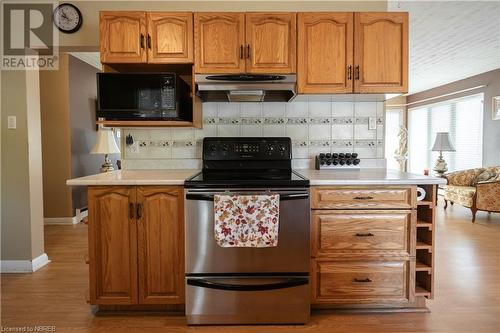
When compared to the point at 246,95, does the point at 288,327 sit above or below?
below

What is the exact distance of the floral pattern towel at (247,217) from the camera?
6.22 feet

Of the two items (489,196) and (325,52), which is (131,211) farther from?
(489,196)

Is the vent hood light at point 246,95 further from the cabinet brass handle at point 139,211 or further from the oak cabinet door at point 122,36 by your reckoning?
the cabinet brass handle at point 139,211

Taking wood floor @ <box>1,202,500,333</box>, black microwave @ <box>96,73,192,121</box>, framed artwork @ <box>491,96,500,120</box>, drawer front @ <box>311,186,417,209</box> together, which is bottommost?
wood floor @ <box>1,202,500,333</box>

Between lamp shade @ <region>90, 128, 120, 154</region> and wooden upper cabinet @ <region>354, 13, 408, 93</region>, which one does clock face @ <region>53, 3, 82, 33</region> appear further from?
wooden upper cabinet @ <region>354, 13, 408, 93</region>

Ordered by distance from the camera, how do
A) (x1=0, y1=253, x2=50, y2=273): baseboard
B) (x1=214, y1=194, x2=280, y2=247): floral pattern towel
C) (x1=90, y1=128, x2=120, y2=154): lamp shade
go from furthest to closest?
(x1=90, y1=128, x2=120, y2=154): lamp shade < (x1=0, y1=253, x2=50, y2=273): baseboard < (x1=214, y1=194, x2=280, y2=247): floral pattern towel

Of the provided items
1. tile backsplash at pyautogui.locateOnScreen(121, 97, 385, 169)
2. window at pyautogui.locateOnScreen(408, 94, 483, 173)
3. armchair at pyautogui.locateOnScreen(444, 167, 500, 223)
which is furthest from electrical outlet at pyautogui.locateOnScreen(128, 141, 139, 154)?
window at pyautogui.locateOnScreen(408, 94, 483, 173)

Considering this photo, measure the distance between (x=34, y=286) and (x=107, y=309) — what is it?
822 millimetres

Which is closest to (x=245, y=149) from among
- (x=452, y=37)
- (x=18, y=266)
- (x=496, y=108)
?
(x=18, y=266)

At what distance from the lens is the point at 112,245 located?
6.61ft

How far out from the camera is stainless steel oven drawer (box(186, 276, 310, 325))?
195 cm

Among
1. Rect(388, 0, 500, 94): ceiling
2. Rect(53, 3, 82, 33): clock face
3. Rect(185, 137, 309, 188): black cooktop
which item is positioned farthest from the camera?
Rect(388, 0, 500, 94): ceiling

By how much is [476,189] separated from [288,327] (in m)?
4.10

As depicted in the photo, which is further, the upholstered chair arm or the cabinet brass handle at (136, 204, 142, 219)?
the upholstered chair arm
